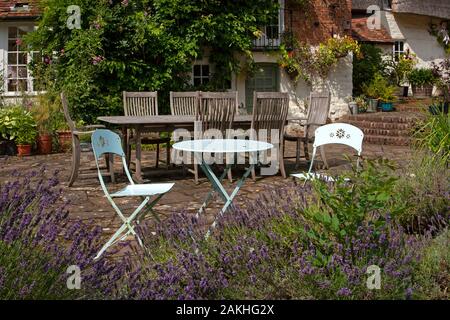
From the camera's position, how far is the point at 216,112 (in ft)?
23.2

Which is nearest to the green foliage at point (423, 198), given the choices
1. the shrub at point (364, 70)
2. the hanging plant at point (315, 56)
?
the hanging plant at point (315, 56)

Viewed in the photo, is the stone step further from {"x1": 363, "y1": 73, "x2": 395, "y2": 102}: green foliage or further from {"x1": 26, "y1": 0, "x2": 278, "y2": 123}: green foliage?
{"x1": 26, "y1": 0, "x2": 278, "y2": 123}: green foliage

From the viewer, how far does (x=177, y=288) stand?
2.81 metres

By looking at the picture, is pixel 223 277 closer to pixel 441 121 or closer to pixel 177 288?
pixel 177 288

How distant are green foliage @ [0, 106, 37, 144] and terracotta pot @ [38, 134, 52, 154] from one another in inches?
6.4

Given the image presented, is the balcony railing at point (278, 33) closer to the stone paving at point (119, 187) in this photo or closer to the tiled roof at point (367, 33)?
the stone paving at point (119, 187)

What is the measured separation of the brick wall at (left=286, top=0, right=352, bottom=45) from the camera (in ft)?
47.1

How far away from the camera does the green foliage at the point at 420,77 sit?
62.7ft

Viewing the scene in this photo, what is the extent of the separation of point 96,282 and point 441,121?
4.87 metres

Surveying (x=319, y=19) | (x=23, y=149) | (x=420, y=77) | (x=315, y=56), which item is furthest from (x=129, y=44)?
(x=420, y=77)

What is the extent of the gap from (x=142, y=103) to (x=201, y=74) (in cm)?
465

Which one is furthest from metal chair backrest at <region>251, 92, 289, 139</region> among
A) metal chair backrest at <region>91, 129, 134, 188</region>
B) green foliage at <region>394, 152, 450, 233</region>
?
green foliage at <region>394, 152, 450, 233</region>
